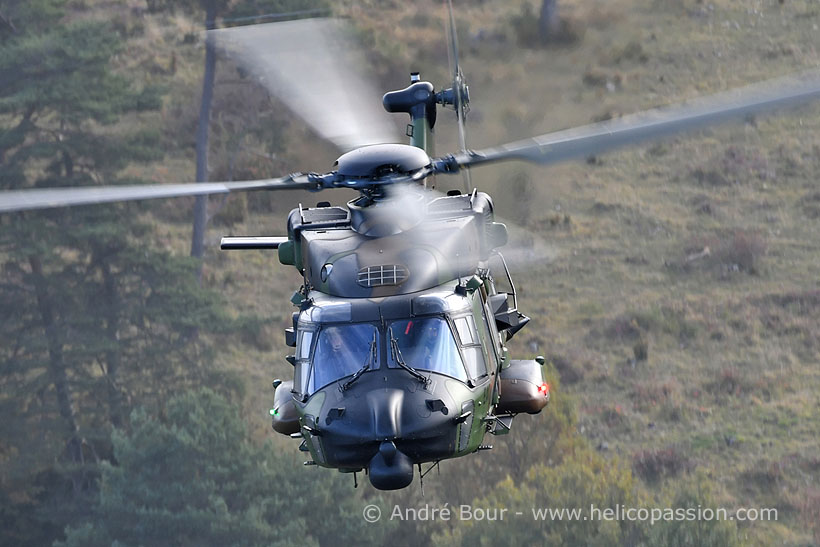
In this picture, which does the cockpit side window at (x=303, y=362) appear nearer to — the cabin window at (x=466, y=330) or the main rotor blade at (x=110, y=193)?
the cabin window at (x=466, y=330)

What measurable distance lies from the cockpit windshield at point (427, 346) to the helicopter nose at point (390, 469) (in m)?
0.91

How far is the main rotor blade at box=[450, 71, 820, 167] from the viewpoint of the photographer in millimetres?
12055

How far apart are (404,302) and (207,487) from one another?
979 inches

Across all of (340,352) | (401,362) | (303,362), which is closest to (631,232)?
(303,362)

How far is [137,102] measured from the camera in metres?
40.5

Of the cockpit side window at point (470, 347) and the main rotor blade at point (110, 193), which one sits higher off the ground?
the main rotor blade at point (110, 193)

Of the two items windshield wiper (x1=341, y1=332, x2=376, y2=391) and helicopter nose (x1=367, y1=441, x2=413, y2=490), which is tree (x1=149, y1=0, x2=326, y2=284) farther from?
helicopter nose (x1=367, y1=441, x2=413, y2=490)

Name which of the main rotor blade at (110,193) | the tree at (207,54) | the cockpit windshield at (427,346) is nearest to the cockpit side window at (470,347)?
the cockpit windshield at (427,346)

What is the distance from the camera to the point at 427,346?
Result: 12594 millimetres

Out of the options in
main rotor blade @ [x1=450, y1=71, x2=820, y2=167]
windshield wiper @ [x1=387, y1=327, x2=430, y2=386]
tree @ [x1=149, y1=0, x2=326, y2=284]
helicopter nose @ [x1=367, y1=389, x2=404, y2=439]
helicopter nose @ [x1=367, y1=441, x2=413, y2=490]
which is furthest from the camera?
tree @ [x1=149, y1=0, x2=326, y2=284]

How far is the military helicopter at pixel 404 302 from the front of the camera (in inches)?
475

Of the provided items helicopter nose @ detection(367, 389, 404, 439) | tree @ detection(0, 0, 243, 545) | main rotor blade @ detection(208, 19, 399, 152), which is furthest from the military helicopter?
tree @ detection(0, 0, 243, 545)

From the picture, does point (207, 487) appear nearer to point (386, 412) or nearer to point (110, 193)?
point (110, 193)

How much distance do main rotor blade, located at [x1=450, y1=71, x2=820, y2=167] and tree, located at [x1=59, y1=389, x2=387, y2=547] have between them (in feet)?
80.8
